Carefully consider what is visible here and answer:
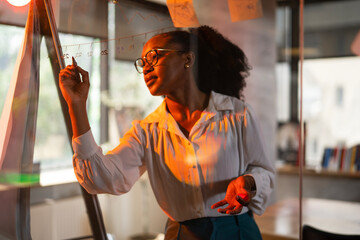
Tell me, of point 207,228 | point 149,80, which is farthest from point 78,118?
point 207,228

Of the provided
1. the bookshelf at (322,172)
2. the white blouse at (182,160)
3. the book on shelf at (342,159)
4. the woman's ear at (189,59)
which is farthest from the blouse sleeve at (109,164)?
the book on shelf at (342,159)

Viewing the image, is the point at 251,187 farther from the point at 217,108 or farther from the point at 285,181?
the point at 285,181

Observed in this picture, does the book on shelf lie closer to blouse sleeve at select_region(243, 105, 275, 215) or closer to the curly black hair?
blouse sleeve at select_region(243, 105, 275, 215)

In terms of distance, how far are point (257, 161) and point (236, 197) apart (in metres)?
0.14

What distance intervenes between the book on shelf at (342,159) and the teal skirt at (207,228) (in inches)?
44.2

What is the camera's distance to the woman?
1159 mm

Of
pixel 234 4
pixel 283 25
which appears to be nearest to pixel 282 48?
pixel 283 25

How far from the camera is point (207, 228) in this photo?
3.96ft

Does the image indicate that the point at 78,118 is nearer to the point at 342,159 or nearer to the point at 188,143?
the point at 188,143

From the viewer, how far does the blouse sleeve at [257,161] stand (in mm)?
1248

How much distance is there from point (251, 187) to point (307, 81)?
163 cm

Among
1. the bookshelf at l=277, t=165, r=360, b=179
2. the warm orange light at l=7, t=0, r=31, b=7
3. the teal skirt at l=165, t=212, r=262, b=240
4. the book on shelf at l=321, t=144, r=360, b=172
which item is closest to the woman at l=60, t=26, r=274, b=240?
the teal skirt at l=165, t=212, r=262, b=240

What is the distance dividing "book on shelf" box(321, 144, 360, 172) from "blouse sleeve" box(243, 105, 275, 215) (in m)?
1.01

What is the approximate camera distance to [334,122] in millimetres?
2492
